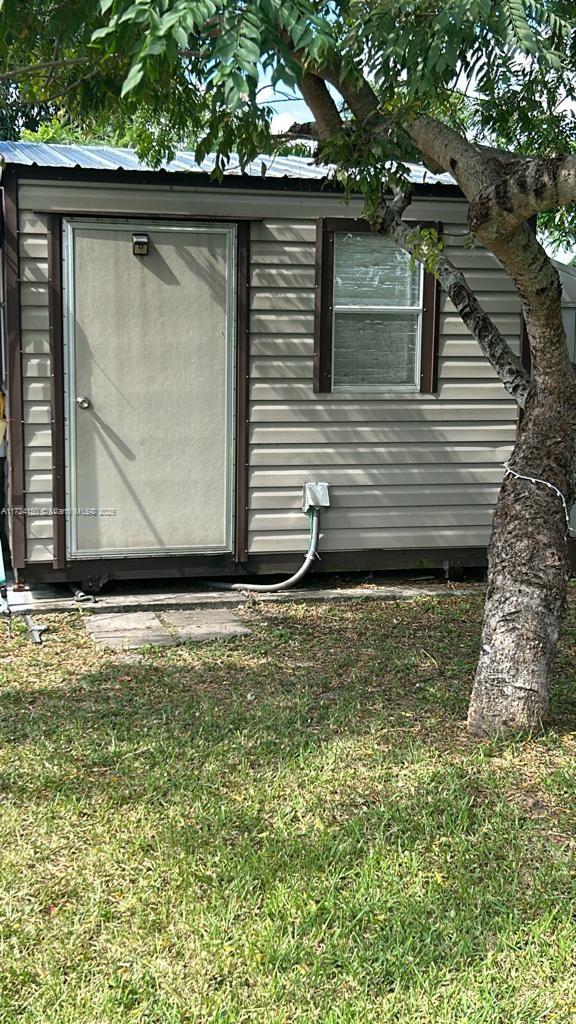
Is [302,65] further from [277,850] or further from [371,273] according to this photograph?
[371,273]

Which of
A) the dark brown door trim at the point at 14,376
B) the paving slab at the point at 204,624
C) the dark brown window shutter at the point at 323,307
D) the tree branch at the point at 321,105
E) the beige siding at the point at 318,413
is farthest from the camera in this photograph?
the dark brown window shutter at the point at 323,307

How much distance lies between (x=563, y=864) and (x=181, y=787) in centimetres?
136

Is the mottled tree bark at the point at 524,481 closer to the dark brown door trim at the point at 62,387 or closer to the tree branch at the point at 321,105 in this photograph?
the tree branch at the point at 321,105

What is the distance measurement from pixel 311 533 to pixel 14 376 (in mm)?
2194

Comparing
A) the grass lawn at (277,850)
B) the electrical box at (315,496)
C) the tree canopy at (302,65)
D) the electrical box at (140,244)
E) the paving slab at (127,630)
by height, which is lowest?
the grass lawn at (277,850)

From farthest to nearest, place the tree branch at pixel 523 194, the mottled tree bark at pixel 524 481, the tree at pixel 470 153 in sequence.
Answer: the mottled tree bark at pixel 524 481
the tree branch at pixel 523 194
the tree at pixel 470 153

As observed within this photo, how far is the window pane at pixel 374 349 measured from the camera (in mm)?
7125

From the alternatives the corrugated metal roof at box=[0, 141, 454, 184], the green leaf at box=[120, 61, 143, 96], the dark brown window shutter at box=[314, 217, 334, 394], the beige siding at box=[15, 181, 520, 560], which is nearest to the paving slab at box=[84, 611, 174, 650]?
the beige siding at box=[15, 181, 520, 560]

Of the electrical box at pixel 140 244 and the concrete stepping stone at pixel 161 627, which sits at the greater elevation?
the electrical box at pixel 140 244

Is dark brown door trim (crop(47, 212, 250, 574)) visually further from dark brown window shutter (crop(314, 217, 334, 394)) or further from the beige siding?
dark brown window shutter (crop(314, 217, 334, 394))

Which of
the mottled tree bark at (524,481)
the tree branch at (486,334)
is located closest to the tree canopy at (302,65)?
the mottled tree bark at (524,481)

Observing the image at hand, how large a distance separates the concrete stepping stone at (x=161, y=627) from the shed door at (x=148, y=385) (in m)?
0.52

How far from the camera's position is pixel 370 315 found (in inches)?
282

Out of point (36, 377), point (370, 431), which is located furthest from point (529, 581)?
point (36, 377)
